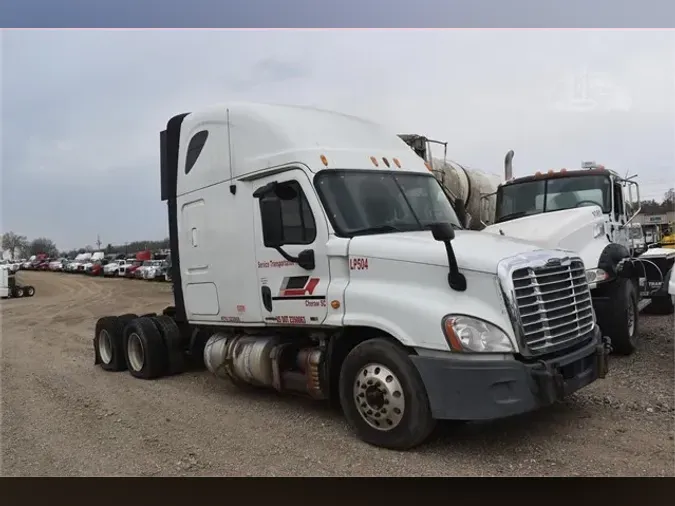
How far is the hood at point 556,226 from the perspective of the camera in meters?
7.76

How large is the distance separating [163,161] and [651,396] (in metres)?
6.05

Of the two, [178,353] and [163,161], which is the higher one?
[163,161]

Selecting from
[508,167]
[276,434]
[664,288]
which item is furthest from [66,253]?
[664,288]

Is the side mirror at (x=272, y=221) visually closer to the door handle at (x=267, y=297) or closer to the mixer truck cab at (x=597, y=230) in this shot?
the door handle at (x=267, y=297)

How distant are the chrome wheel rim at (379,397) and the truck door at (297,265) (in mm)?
728

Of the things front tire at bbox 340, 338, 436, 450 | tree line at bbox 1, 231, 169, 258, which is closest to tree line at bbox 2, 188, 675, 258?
tree line at bbox 1, 231, 169, 258

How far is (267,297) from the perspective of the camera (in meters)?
5.92

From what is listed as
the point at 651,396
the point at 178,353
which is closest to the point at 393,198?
the point at 651,396

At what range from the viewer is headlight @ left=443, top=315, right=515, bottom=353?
14.4ft

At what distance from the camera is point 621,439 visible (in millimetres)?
4887

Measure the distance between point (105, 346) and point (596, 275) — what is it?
6747mm

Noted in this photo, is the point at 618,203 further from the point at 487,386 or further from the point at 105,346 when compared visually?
the point at 105,346

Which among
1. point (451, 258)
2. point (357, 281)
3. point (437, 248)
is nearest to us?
point (451, 258)
